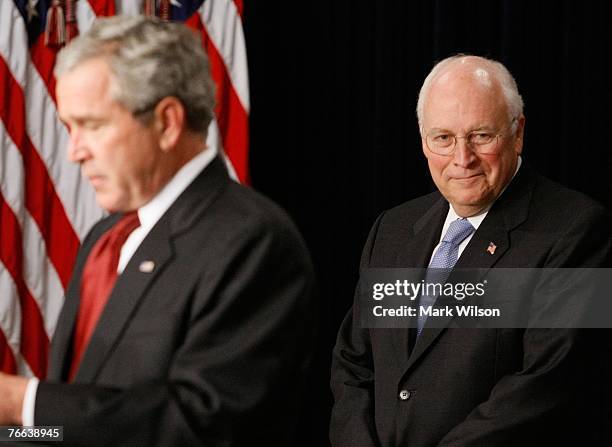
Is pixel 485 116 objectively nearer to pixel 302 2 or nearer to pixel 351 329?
pixel 351 329

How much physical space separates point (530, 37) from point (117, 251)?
233 cm

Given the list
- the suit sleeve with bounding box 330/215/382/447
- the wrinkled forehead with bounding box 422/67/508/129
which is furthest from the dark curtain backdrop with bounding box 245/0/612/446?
the wrinkled forehead with bounding box 422/67/508/129

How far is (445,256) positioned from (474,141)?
0.24 meters

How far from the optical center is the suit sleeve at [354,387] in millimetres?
2131

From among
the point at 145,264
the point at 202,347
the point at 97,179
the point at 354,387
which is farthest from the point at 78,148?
the point at 354,387

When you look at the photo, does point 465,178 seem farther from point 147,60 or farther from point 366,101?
point 366,101

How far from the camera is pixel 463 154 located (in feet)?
6.84

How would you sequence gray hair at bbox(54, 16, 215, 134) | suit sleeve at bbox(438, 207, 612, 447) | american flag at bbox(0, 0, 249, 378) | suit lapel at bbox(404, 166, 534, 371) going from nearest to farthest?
gray hair at bbox(54, 16, 215, 134) < suit sleeve at bbox(438, 207, 612, 447) < suit lapel at bbox(404, 166, 534, 371) < american flag at bbox(0, 0, 249, 378)

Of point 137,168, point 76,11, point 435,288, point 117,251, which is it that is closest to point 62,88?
point 137,168

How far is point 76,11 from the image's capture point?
2.52 metres

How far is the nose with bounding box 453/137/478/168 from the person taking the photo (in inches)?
82.0

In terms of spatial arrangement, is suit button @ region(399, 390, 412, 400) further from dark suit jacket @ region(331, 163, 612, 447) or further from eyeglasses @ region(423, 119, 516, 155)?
eyeglasses @ region(423, 119, 516, 155)

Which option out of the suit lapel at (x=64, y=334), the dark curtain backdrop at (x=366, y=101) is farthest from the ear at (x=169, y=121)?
the dark curtain backdrop at (x=366, y=101)

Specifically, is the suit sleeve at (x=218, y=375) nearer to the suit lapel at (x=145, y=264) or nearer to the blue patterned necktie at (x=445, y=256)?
the suit lapel at (x=145, y=264)
